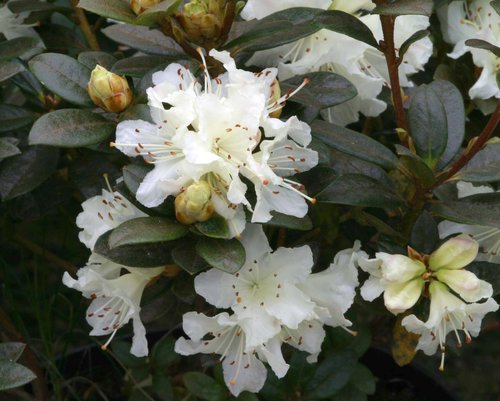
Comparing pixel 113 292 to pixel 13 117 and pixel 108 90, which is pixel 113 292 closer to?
pixel 108 90

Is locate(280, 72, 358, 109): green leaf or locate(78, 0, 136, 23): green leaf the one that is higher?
locate(78, 0, 136, 23): green leaf

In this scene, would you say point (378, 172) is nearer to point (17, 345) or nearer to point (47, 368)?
point (17, 345)

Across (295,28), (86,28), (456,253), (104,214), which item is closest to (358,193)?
(456,253)

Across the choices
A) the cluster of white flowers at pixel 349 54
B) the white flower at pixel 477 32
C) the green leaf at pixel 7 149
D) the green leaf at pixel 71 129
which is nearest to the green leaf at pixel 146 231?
the green leaf at pixel 71 129

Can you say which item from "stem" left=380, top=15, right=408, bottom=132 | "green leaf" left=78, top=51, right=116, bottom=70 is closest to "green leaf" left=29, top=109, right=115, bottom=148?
"green leaf" left=78, top=51, right=116, bottom=70

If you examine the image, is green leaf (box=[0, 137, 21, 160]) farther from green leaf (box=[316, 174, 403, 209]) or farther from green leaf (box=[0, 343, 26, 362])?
green leaf (box=[316, 174, 403, 209])

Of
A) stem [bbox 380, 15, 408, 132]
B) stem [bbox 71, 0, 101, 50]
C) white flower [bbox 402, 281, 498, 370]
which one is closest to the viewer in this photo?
white flower [bbox 402, 281, 498, 370]

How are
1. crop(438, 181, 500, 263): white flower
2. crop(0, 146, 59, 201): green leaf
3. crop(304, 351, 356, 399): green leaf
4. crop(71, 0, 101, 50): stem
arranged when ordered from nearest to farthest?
crop(438, 181, 500, 263): white flower → crop(0, 146, 59, 201): green leaf → crop(304, 351, 356, 399): green leaf → crop(71, 0, 101, 50): stem
